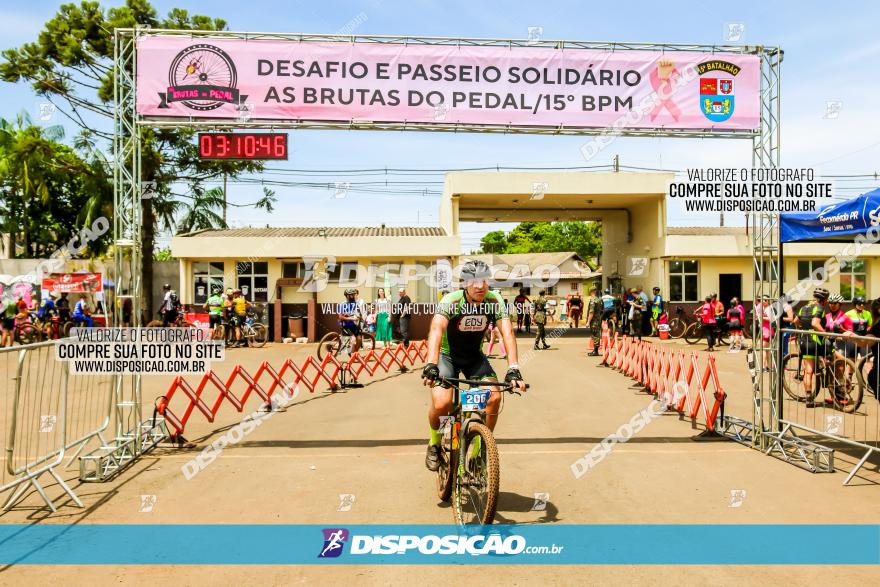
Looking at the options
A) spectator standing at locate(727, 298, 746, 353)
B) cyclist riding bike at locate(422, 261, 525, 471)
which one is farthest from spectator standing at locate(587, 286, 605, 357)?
cyclist riding bike at locate(422, 261, 525, 471)

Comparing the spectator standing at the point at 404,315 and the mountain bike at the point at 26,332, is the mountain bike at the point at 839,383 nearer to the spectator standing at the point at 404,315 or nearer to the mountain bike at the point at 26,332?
the spectator standing at the point at 404,315

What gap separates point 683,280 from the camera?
2866 centimetres

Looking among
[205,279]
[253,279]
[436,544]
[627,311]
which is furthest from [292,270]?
[436,544]

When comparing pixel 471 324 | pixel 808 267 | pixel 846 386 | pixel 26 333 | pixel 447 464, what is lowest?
pixel 447 464

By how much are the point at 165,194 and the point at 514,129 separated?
23214 millimetres

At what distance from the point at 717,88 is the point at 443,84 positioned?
3530mm

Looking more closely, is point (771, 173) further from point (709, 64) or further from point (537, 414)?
point (537, 414)

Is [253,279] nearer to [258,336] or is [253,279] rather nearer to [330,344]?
[258,336]

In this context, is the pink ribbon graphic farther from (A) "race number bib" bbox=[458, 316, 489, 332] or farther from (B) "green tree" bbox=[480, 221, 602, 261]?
(B) "green tree" bbox=[480, 221, 602, 261]

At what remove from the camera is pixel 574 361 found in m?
17.7

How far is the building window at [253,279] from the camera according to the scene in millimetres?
26078

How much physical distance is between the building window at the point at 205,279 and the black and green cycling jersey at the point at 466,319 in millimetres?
22095

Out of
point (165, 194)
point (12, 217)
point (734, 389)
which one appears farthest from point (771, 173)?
point (12, 217)

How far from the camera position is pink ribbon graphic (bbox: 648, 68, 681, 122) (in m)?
8.51
